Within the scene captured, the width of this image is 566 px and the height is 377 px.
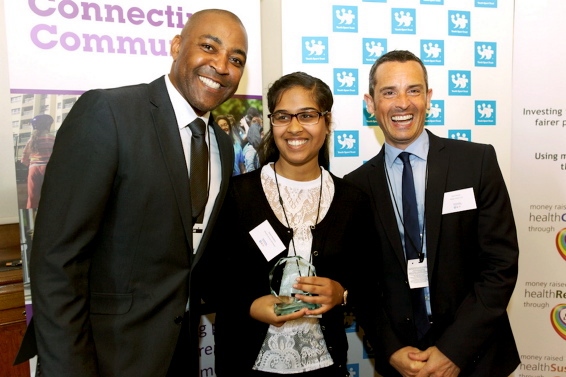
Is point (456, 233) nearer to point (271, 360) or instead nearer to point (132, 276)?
point (271, 360)

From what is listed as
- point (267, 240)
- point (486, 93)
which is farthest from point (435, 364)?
point (486, 93)

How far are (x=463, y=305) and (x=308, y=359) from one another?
0.78 meters

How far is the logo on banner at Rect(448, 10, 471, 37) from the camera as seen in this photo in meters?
3.14

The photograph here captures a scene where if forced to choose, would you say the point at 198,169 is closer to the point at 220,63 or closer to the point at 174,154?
the point at 174,154

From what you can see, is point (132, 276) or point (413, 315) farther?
point (413, 315)

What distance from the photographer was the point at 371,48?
Result: 3.07 metres

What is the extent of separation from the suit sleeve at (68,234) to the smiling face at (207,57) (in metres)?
0.45

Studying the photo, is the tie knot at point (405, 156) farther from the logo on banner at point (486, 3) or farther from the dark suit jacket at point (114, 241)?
the logo on banner at point (486, 3)

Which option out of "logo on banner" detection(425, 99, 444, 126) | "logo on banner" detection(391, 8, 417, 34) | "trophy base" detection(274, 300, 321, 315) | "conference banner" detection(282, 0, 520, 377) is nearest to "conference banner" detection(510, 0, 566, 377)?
"conference banner" detection(282, 0, 520, 377)

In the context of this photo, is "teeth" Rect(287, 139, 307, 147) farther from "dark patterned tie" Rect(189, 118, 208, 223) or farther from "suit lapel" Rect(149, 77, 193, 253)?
"suit lapel" Rect(149, 77, 193, 253)

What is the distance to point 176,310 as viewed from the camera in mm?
1650

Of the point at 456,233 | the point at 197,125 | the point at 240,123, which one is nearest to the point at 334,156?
the point at 240,123

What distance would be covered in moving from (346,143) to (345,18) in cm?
88

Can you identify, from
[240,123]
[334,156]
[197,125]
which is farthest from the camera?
[334,156]
